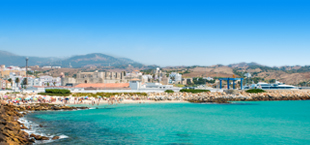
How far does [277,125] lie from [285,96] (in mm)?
49199

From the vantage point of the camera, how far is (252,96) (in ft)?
230

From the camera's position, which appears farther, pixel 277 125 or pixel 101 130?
pixel 277 125

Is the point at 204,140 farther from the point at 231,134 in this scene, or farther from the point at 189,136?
the point at 231,134

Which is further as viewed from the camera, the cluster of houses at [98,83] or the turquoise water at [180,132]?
the cluster of houses at [98,83]

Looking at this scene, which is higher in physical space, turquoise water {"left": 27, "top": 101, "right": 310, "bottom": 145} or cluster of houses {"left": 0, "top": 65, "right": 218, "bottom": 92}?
cluster of houses {"left": 0, "top": 65, "right": 218, "bottom": 92}

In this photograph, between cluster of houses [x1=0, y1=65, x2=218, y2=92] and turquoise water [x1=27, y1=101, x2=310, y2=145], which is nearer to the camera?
turquoise water [x1=27, y1=101, x2=310, y2=145]

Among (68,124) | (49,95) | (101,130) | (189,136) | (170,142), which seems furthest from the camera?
(49,95)

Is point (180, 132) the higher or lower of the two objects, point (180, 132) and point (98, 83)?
the lower

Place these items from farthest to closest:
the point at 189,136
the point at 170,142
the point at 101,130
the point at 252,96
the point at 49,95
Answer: the point at 252,96 < the point at 49,95 < the point at 101,130 < the point at 189,136 < the point at 170,142

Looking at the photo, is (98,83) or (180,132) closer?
(180,132)

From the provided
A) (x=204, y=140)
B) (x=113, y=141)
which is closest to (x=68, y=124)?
(x=113, y=141)

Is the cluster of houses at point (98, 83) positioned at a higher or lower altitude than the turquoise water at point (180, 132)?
higher

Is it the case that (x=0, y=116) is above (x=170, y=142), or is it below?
above

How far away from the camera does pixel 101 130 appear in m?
25.1
